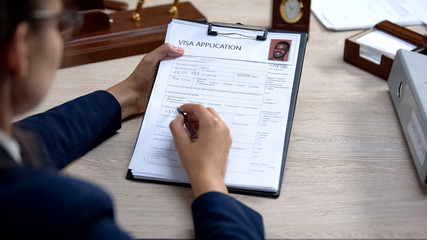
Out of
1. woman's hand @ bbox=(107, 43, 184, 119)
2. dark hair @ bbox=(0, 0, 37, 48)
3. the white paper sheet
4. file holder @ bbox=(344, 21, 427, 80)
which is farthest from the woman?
the white paper sheet

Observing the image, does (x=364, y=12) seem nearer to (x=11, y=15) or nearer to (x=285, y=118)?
(x=285, y=118)

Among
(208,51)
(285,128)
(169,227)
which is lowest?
(169,227)

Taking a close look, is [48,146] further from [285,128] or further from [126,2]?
[126,2]

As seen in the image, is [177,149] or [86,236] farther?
[177,149]

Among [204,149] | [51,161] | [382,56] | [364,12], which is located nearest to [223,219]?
[204,149]

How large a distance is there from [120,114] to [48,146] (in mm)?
186

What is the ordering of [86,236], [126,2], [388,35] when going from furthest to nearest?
[126,2], [388,35], [86,236]

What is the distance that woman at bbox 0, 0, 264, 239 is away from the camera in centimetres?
53

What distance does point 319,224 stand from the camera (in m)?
0.79

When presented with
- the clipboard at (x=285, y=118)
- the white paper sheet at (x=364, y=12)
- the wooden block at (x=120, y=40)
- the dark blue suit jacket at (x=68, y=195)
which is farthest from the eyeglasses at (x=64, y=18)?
the white paper sheet at (x=364, y=12)

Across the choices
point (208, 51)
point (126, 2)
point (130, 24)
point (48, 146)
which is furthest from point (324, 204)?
point (126, 2)

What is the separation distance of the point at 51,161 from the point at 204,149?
31 cm

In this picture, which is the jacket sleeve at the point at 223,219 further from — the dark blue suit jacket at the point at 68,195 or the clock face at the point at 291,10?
the clock face at the point at 291,10

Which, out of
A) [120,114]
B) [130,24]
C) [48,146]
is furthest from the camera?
[130,24]
